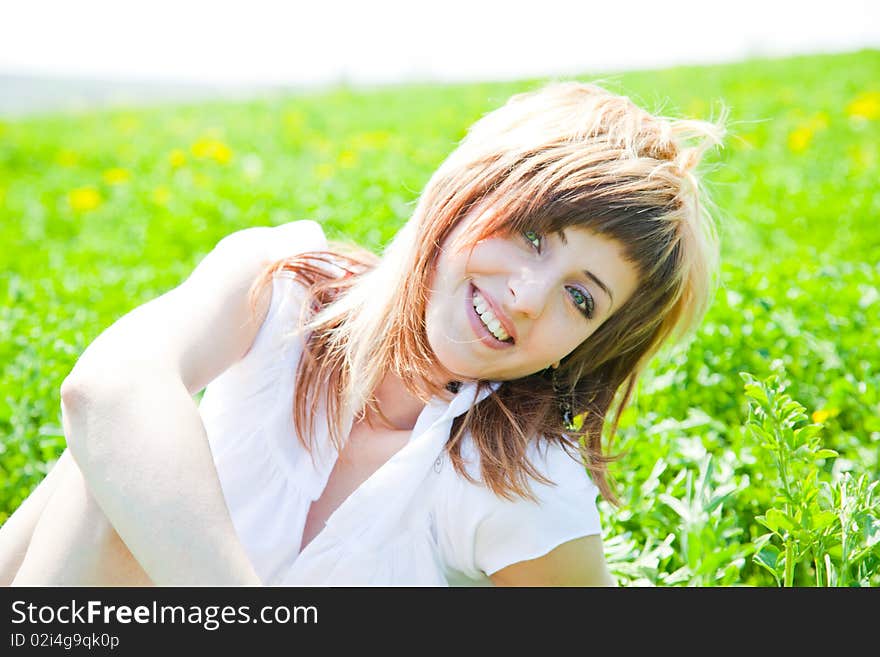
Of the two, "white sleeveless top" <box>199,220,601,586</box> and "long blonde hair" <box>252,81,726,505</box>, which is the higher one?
"long blonde hair" <box>252,81,726,505</box>

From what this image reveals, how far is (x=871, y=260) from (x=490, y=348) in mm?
2695

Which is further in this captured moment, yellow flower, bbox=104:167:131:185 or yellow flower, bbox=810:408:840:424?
yellow flower, bbox=104:167:131:185

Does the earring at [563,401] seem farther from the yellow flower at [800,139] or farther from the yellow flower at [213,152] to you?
the yellow flower at [213,152]

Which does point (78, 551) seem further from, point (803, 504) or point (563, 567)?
point (803, 504)

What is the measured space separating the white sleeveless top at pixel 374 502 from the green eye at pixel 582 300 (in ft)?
0.88

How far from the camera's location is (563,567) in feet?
5.71

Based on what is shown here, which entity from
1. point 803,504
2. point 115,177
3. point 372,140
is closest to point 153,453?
point 803,504

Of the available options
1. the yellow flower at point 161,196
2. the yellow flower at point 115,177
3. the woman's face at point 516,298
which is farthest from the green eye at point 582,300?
the yellow flower at point 115,177

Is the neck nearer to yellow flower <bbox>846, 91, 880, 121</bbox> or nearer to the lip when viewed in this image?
the lip

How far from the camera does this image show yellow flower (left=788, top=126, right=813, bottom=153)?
5.69m

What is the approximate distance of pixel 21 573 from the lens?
1772 millimetres

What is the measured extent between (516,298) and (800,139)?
4519 mm

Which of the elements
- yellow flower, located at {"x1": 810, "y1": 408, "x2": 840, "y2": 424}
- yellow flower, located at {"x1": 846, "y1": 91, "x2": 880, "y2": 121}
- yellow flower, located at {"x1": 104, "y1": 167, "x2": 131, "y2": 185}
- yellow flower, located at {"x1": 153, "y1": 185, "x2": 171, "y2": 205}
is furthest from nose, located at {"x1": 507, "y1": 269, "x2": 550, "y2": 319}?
yellow flower, located at {"x1": 846, "y1": 91, "x2": 880, "y2": 121}
